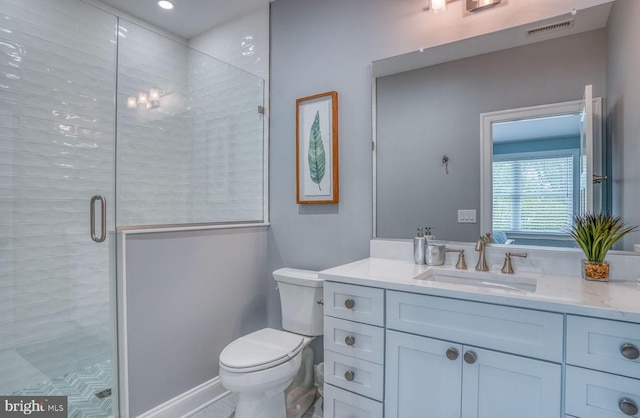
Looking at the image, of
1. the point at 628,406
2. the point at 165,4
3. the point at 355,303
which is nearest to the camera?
the point at 628,406

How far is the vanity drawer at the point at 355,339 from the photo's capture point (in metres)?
1.35

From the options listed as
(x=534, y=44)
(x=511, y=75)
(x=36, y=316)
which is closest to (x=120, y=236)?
(x=36, y=316)

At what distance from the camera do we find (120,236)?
5.43 feet

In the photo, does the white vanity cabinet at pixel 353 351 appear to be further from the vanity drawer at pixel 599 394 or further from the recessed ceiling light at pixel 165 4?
the recessed ceiling light at pixel 165 4

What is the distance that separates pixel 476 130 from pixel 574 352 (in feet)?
3.49

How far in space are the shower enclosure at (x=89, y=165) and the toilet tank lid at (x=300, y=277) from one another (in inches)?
21.1

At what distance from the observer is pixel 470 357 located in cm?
115

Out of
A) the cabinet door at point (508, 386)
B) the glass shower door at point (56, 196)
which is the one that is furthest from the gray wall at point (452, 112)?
the glass shower door at point (56, 196)

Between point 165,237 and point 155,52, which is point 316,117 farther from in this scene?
point 155,52

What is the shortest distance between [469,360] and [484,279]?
479mm

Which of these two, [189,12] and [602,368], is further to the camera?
[189,12]

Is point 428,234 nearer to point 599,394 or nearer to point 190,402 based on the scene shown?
point 599,394

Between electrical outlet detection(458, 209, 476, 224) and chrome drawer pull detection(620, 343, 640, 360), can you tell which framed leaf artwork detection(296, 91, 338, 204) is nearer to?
electrical outlet detection(458, 209, 476, 224)

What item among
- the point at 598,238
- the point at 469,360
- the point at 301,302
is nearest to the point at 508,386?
the point at 469,360
